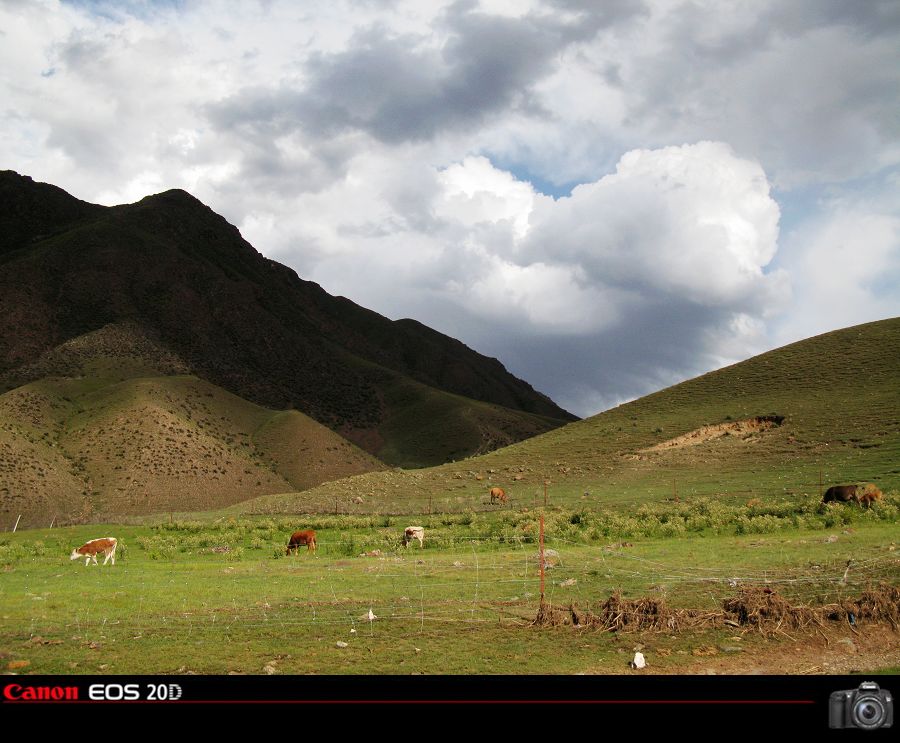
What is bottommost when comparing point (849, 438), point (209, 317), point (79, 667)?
point (79, 667)

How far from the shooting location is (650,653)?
13.9 metres

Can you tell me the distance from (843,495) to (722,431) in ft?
110

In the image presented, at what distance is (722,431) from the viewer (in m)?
67.0

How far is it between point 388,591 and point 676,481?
1426 inches

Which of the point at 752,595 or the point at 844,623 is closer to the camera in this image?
the point at 844,623

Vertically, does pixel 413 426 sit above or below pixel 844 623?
above
